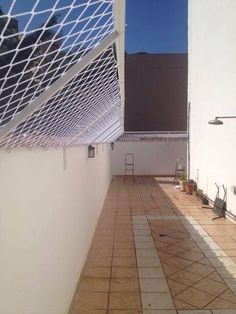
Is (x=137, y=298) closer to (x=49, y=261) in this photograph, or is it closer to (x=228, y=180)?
(x=49, y=261)

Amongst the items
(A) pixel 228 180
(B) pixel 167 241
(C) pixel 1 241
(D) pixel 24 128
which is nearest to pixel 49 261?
(C) pixel 1 241

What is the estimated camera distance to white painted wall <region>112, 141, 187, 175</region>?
15.0 metres

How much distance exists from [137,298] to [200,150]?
22.2ft

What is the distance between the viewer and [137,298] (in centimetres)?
353

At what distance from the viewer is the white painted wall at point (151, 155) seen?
15.0 meters

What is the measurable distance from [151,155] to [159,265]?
1079cm

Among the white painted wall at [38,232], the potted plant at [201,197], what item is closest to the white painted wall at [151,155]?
the potted plant at [201,197]

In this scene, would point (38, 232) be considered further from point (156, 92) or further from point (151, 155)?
point (151, 155)

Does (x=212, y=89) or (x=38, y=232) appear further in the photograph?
(x=212, y=89)

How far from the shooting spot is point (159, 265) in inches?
174

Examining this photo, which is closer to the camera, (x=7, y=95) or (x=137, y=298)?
(x=7, y=95)

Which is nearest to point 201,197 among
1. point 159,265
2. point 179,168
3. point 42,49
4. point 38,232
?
point 159,265

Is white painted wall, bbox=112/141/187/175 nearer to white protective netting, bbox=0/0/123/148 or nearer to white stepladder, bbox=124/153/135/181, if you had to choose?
white stepladder, bbox=124/153/135/181

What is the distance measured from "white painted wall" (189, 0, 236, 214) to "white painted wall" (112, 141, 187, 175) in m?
3.81
